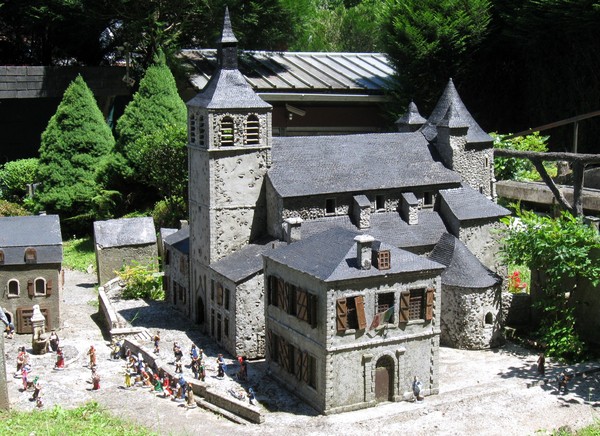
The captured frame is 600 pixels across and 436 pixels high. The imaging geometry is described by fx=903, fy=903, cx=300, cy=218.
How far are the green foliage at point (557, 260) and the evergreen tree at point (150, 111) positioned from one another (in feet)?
80.4

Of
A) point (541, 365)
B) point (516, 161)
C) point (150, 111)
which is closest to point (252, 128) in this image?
point (541, 365)

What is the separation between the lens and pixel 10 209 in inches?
2269

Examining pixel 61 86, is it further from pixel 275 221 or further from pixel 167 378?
pixel 167 378

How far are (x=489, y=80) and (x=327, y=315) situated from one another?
123 feet

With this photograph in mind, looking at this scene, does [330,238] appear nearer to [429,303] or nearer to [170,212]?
[429,303]

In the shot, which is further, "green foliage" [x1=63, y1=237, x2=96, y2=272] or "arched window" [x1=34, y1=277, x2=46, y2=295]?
"green foliage" [x1=63, y1=237, x2=96, y2=272]

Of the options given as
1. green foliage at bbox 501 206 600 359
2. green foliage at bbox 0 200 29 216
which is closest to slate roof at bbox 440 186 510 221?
green foliage at bbox 501 206 600 359

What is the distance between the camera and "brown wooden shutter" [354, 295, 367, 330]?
3356 cm

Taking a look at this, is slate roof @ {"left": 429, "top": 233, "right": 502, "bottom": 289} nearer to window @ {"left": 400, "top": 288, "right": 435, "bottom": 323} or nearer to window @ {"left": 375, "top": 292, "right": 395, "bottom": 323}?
window @ {"left": 400, "top": 288, "right": 435, "bottom": 323}

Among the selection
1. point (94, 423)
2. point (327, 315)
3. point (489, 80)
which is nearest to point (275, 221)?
point (327, 315)

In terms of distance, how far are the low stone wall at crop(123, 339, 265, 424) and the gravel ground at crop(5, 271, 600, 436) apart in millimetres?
519

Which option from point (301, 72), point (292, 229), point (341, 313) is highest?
point (301, 72)

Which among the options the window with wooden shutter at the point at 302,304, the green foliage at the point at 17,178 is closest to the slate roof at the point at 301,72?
the green foliage at the point at 17,178

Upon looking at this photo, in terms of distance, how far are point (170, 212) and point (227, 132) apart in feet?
51.2
